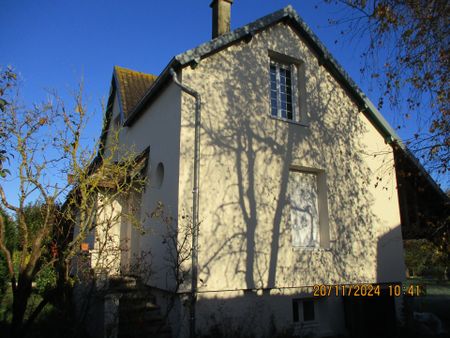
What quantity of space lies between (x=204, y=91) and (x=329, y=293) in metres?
5.73

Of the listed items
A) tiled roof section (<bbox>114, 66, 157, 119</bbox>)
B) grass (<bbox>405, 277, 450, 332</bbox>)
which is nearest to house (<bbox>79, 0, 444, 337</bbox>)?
tiled roof section (<bbox>114, 66, 157, 119</bbox>)

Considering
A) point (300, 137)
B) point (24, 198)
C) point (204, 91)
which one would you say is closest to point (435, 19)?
point (300, 137)

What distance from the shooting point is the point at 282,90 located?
33.5ft

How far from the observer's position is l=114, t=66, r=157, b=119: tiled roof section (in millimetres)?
12278

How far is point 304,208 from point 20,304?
22.4 ft

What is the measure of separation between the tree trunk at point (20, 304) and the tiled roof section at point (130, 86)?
7.79 m

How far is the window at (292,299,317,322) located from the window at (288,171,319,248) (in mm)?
1342

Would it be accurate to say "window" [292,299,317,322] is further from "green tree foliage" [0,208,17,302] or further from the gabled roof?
"green tree foliage" [0,208,17,302]

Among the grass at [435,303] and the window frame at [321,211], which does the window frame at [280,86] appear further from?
the grass at [435,303]

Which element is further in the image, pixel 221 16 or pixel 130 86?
pixel 130 86

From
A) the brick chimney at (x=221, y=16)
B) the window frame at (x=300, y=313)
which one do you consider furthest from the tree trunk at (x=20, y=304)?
the brick chimney at (x=221, y=16)

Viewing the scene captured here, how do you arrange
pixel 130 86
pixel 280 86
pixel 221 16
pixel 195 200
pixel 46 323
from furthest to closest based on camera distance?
pixel 130 86 < pixel 221 16 < pixel 280 86 < pixel 46 323 < pixel 195 200

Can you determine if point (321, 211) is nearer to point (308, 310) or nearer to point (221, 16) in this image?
point (308, 310)
